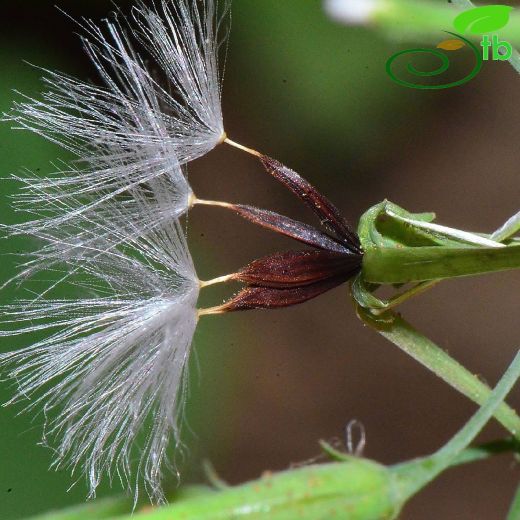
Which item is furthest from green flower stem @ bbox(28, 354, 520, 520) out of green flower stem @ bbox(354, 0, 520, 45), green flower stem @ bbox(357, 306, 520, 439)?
green flower stem @ bbox(354, 0, 520, 45)

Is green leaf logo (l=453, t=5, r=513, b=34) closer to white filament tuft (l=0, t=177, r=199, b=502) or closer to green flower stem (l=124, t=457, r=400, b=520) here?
white filament tuft (l=0, t=177, r=199, b=502)

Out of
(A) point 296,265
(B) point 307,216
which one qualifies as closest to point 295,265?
(A) point 296,265

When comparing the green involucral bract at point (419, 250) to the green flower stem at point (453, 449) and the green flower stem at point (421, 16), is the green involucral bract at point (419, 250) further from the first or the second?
the green flower stem at point (421, 16)

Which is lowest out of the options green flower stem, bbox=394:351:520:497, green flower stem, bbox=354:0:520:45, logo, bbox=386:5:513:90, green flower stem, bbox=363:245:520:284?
green flower stem, bbox=394:351:520:497

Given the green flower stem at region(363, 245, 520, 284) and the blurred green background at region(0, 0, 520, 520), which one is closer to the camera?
the green flower stem at region(363, 245, 520, 284)

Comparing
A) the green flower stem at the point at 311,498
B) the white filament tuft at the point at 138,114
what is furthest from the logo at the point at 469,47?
the green flower stem at the point at 311,498

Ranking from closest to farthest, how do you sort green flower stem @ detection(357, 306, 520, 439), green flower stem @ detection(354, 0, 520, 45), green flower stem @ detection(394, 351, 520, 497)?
1. green flower stem @ detection(394, 351, 520, 497)
2. green flower stem @ detection(357, 306, 520, 439)
3. green flower stem @ detection(354, 0, 520, 45)
